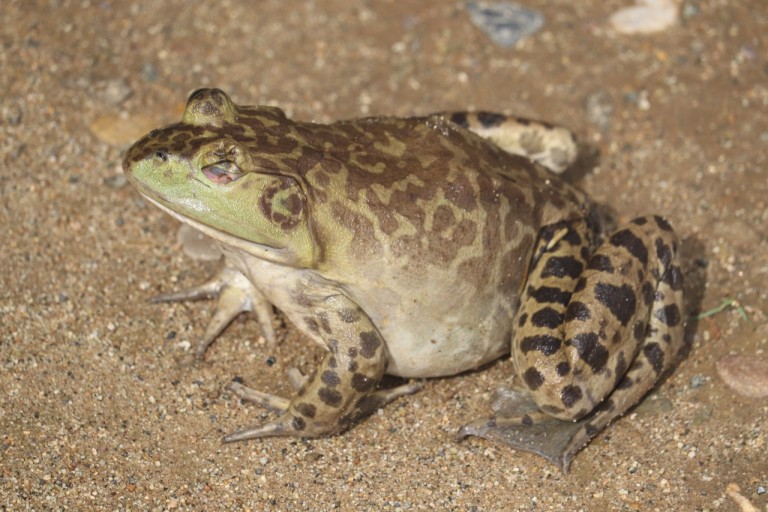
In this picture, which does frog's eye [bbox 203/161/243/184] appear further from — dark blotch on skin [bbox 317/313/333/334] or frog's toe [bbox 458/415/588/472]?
frog's toe [bbox 458/415/588/472]

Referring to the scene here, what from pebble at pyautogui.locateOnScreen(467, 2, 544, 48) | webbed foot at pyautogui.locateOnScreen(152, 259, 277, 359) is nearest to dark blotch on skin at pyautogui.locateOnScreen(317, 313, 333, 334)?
webbed foot at pyautogui.locateOnScreen(152, 259, 277, 359)

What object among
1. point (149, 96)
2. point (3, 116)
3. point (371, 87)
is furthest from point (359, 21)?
point (3, 116)

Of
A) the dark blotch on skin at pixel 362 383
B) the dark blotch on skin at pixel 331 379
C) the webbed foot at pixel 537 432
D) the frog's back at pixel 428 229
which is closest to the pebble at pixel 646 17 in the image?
the frog's back at pixel 428 229

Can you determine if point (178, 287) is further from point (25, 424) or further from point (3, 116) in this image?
point (3, 116)

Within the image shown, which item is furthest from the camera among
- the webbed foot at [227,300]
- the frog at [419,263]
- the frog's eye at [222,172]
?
the webbed foot at [227,300]

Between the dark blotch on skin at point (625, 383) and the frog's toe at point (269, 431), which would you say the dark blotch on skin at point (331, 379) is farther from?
the dark blotch on skin at point (625, 383)

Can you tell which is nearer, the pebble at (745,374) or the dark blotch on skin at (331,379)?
the dark blotch on skin at (331,379)

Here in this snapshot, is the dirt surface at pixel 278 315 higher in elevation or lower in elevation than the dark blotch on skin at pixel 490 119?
lower
